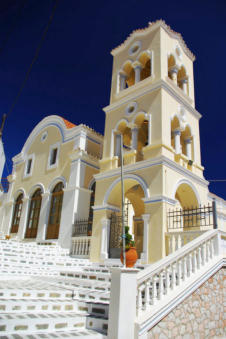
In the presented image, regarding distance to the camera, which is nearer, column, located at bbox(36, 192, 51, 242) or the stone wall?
the stone wall

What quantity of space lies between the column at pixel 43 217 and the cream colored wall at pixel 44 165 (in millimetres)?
657

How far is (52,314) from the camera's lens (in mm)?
4914

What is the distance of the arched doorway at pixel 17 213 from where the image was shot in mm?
17516

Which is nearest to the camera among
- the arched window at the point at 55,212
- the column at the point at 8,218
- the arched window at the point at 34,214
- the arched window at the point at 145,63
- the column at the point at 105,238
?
the column at the point at 105,238

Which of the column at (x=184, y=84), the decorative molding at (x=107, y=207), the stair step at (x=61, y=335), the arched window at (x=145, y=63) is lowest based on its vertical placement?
the stair step at (x=61, y=335)

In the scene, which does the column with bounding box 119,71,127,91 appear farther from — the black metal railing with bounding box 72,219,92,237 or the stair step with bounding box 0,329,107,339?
the stair step with bounding box 0,329,107,339

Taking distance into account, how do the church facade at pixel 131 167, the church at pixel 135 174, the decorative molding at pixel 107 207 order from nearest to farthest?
the church at pixel 135 174 < the church facade at pixel 131 167 < the decorative molding at pixel 107 207

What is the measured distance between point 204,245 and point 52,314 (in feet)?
12.7

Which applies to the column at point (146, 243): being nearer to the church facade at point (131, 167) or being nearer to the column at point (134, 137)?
the church facade at point (131, 167)

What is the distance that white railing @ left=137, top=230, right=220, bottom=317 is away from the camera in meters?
4.80

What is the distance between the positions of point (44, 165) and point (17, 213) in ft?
12.2

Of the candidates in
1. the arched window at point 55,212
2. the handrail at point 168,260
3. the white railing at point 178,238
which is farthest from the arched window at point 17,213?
the handrail at point 168,260

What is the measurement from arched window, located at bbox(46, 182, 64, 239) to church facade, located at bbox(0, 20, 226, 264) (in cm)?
5

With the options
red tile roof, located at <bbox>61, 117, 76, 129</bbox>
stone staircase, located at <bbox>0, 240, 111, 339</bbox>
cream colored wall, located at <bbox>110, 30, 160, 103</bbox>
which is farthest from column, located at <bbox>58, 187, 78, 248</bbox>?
cream colored wall, located at <bbox>110, 30, 160, 103</bbox>
